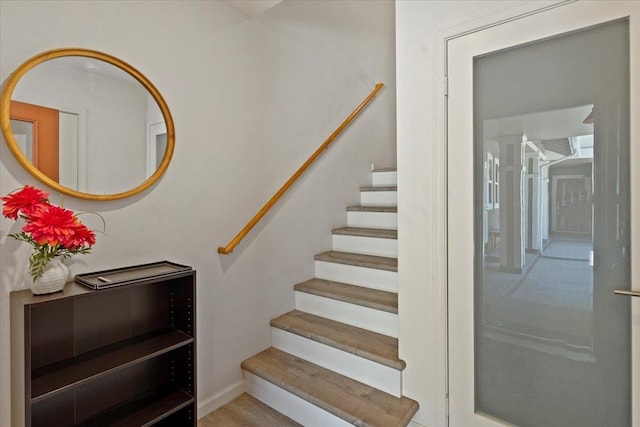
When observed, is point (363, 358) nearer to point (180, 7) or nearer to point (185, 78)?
point (185, 78)

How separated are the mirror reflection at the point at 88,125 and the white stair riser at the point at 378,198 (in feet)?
6.61

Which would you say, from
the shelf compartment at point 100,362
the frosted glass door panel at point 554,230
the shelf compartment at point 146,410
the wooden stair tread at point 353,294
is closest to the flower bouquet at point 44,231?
the shelf compartment at point 100,362

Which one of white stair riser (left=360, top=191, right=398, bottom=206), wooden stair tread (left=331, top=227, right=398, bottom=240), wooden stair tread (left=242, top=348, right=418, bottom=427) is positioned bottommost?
wooden stair tread (left=242, top=348, right=418, bottom=427)

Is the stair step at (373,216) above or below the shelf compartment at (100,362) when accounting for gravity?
above

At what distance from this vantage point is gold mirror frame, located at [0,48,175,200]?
4.42ft

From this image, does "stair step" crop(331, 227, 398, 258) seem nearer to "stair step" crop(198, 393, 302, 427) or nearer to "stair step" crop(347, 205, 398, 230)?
"stair step" crop(347, 205, 398, 230)

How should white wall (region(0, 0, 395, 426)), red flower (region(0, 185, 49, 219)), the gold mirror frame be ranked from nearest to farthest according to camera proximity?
red flower (region(0, 185, 49, 219))
the gold mirror frame
white wall (region(0, 0, 395, 426))

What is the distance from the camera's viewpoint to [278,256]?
259 centimetres

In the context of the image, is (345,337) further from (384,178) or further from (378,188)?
(384,178)

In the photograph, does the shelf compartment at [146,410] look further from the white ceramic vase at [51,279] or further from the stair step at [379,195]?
the stair step at [379,195]

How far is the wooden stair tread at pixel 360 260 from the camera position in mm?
2416

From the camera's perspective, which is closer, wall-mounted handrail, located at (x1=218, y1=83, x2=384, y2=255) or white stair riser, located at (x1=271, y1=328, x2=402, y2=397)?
white stair riser, located at (x1=271, y1=328, x2=402, y2=397)

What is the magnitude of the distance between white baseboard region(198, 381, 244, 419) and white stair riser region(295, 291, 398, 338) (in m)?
0.70

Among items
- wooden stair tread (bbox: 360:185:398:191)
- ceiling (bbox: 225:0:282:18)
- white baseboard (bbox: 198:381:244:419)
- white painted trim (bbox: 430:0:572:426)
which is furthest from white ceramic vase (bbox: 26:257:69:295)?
wooden stair tread (bbox: 360:185:398:191)
